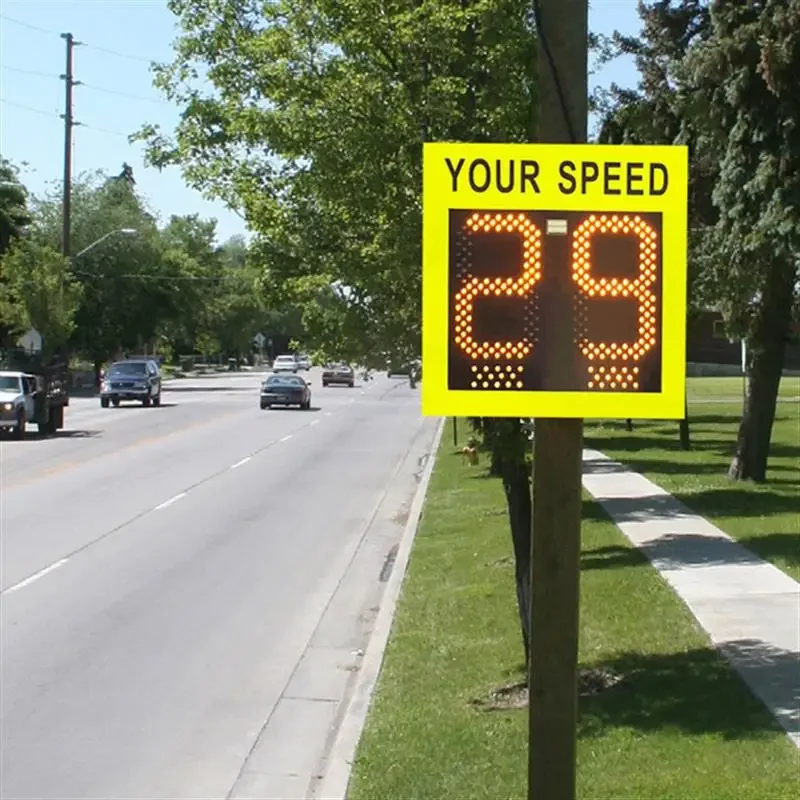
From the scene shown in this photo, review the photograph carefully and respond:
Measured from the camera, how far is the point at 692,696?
8688mm

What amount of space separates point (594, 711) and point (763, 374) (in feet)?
48.0

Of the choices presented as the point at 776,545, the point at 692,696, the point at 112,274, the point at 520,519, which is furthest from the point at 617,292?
the point at 112,274

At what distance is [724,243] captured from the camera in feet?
61.5

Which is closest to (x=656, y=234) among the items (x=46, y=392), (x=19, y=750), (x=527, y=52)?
(x=527, y=52)

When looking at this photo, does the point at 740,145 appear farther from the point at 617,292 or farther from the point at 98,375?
the point at 98,375

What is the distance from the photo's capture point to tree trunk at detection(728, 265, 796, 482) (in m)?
21.6

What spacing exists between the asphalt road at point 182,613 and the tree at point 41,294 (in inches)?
965

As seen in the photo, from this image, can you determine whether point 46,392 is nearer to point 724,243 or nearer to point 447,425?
point 447,425

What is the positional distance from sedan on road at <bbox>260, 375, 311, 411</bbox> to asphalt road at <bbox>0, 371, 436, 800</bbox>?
2172cm

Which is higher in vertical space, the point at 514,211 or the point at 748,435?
the point at 514,211

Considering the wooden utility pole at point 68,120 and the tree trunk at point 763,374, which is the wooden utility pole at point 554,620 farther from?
the wooden utility pole at point 68,120

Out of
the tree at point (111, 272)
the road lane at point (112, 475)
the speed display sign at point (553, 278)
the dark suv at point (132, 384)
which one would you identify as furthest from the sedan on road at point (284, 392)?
the speed display sign at point (553, 278)

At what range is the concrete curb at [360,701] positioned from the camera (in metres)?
7.77

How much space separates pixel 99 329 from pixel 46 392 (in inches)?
1646
